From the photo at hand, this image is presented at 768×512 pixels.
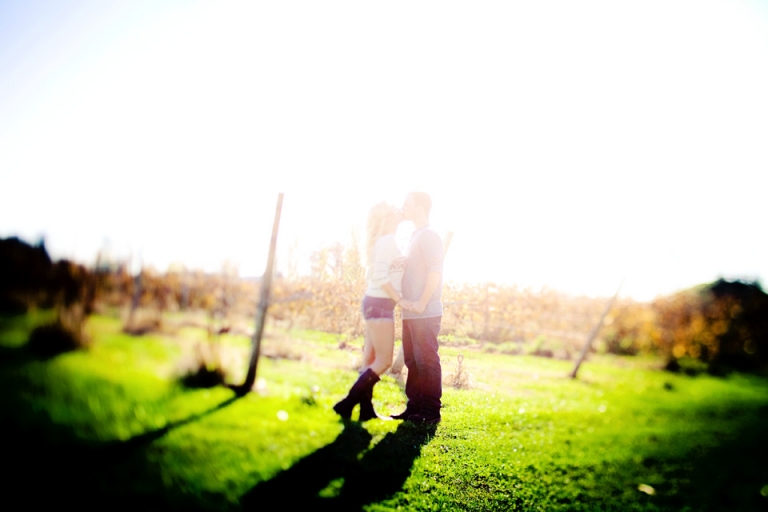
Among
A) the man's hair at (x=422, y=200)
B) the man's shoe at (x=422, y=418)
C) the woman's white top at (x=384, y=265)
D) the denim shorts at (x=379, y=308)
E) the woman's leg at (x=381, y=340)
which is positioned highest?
the man's hair at (x=422, y=200)

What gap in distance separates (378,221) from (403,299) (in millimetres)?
523

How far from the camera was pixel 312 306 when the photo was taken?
7.67 ft

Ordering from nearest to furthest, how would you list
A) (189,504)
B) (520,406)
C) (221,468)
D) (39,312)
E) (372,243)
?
1. (39,312)
2. (189,504)
3. (221,468)
4. (372,243)
5. (520,406)

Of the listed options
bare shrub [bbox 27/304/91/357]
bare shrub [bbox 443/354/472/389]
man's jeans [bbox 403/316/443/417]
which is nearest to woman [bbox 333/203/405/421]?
man's jeans [bbox 403/316/443/417]

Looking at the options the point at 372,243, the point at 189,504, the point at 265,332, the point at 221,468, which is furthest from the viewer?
the point at 372,243

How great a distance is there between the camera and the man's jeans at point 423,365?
2.29m

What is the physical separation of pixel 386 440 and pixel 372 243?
137cm

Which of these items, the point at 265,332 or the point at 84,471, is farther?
the point at 265,332

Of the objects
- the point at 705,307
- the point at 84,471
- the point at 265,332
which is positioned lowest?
the point at 84,471

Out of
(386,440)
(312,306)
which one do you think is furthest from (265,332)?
(386,440)

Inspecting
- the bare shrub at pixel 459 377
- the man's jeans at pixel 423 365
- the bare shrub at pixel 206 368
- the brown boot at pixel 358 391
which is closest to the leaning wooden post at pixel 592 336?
the bare shrub at pixel 459 377

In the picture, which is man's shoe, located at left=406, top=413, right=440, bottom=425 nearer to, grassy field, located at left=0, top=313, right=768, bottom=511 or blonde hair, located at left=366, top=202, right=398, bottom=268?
grassy field, located at left=0, top=313, right=768, bottom=511

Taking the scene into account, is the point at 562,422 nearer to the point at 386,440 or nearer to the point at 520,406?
the point at 520,406

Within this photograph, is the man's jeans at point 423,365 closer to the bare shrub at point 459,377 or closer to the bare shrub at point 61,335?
the bare shrub at point 459,377
